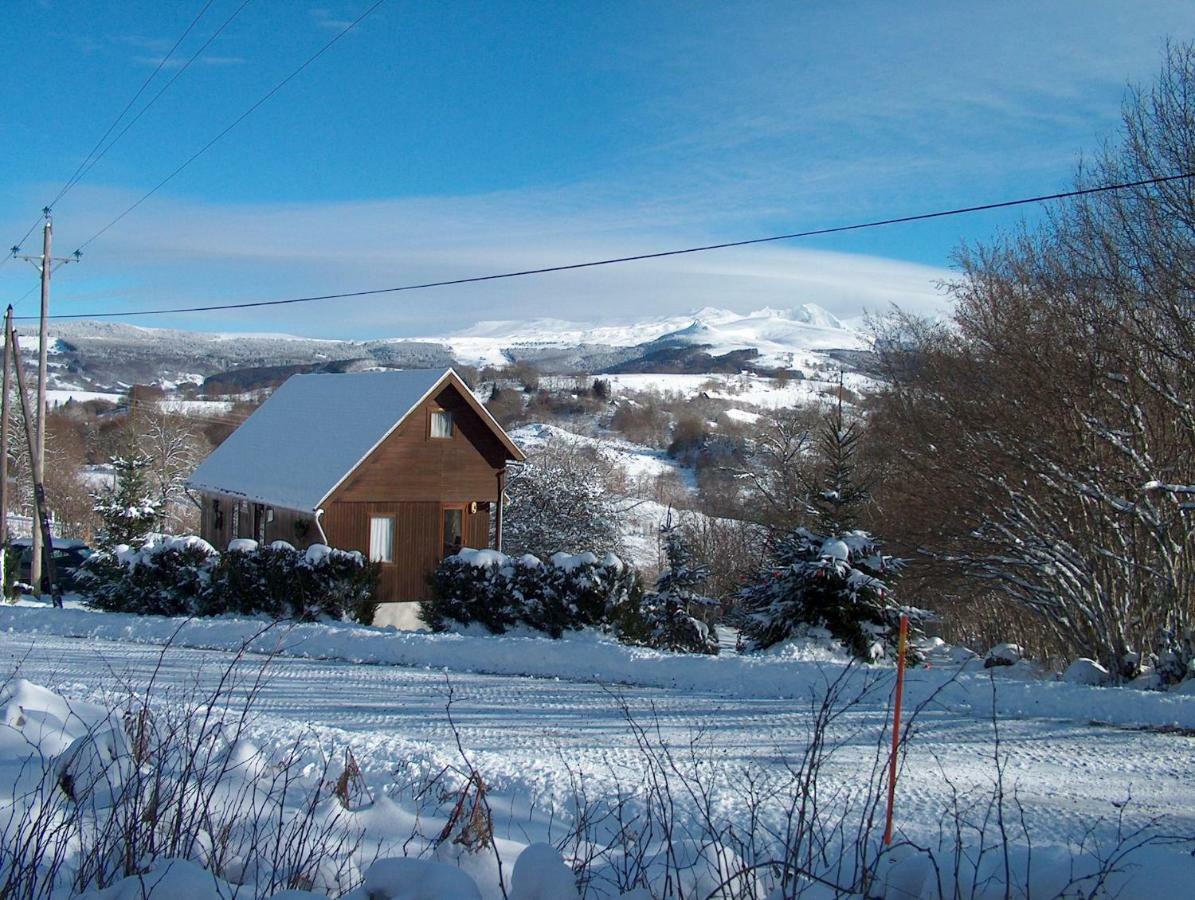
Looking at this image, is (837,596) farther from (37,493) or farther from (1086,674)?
(37,493)

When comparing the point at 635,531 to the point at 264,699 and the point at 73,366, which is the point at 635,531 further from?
the point at 73,366

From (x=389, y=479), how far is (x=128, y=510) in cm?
1545

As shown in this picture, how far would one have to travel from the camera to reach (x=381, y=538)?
89.2 ft

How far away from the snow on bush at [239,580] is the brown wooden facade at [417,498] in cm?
497

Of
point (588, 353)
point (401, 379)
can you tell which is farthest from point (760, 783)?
point (588, 353)

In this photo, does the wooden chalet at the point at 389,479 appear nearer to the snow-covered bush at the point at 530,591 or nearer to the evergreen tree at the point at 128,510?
the evergreen tree at the point at 128,510

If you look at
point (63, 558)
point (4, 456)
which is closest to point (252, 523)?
point (4, 456)

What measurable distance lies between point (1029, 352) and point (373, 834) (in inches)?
641

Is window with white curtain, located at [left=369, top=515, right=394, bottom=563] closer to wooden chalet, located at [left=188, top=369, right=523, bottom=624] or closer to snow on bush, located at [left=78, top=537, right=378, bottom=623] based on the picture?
wooden chalet, located at [left=188, top=369, right=523, bottom=624]

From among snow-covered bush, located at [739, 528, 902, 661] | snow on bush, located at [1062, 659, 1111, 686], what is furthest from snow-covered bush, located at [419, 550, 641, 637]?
snow on bush, located at [1062, 659, 1111, 686]

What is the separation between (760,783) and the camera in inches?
282

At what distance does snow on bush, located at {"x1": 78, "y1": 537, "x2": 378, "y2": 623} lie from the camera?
63.3ft

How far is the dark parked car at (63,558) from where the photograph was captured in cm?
3362

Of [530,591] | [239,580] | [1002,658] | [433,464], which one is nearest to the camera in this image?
[1002,658]
